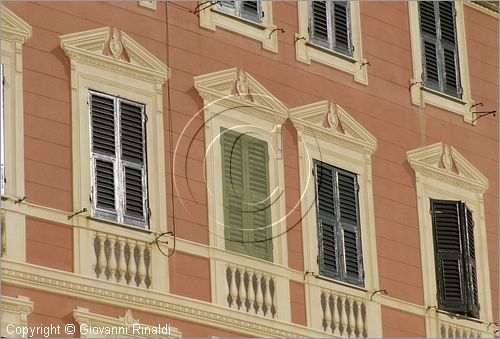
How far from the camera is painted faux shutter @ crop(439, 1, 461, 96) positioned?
30.3 metres

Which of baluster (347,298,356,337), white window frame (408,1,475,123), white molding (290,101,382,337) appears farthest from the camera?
white window frame (408,1,475,123)

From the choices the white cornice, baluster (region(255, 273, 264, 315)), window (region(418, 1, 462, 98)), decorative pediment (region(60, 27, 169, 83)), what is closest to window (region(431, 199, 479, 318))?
window (region(418, 1, 462, 98))

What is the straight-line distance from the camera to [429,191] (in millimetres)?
29359

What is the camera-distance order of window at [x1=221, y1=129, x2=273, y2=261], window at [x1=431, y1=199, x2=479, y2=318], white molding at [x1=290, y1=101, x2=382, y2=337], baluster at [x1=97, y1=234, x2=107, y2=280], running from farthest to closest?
window at [x1=431, y1=199, x2=479, y2=318] < white molding at [x1=290, y1=101, x2=382, y2=337] < window at [x1=221, y1=129, x2=273, y2=261] < baluster at [x1=97, y1=234, x2=107, y2=280]

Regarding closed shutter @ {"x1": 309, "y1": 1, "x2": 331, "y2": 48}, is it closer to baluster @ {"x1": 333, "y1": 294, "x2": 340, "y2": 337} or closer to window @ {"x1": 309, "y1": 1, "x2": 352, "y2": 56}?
window @ {"x1": 309, "y1": 1, "x2": 352, "y2": 56}

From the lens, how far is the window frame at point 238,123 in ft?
87.6

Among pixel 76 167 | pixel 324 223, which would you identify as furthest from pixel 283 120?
pixel 76 167

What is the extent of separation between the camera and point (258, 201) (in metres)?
27.2

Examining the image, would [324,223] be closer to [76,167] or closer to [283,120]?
Answer: [283,120]

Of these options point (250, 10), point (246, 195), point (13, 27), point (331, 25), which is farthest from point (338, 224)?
point (13, 27)

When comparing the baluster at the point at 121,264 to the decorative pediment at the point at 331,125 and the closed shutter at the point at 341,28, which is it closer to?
the decorative pediment at the point at 331,125

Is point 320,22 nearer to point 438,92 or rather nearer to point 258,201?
point 438,92

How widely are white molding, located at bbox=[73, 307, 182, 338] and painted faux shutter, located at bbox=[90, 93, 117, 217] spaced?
1.28 metres

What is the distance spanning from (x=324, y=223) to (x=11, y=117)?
4700 millimetres
